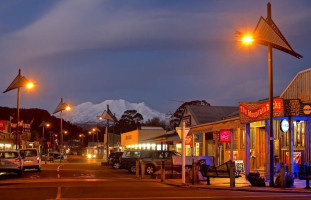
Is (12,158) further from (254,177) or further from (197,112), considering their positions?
(197,112)

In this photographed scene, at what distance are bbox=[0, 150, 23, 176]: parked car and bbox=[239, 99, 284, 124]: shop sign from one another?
14823 millimetres

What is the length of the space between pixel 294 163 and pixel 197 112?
2424 cm

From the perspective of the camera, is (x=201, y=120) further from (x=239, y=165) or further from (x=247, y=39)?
(x=247, y=39)

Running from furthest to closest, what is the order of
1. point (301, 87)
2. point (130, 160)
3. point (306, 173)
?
point (130, 160)
point (301, 87)
point (306, 173)

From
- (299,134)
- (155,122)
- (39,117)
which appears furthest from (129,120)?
(299,134)

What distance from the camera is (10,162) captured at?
31141 mm

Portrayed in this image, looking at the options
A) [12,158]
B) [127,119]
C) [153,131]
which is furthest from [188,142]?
[127,119]

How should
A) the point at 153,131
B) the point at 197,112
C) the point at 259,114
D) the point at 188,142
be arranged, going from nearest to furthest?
the point at 259,114 < the point at 188,142 < the point at 197,112 < the point at 153,131

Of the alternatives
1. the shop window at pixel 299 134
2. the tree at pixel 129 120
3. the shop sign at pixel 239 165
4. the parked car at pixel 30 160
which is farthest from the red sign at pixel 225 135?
the tree at pixel 129 120

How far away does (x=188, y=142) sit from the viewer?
42750 mm

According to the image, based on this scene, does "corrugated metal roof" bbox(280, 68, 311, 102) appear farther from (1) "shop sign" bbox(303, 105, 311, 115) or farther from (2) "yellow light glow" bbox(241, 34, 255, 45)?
(2) "yellow light glow" bbox(241, 34, 255, 45)

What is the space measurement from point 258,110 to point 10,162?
1627 centimetres

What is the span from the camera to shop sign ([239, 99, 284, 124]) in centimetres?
2287

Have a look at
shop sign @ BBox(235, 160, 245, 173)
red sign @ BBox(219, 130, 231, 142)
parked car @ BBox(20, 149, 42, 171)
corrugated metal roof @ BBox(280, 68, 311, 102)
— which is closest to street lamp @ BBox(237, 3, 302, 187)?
corrugated metal roof @ BBox(280, 68, 311, 102)
